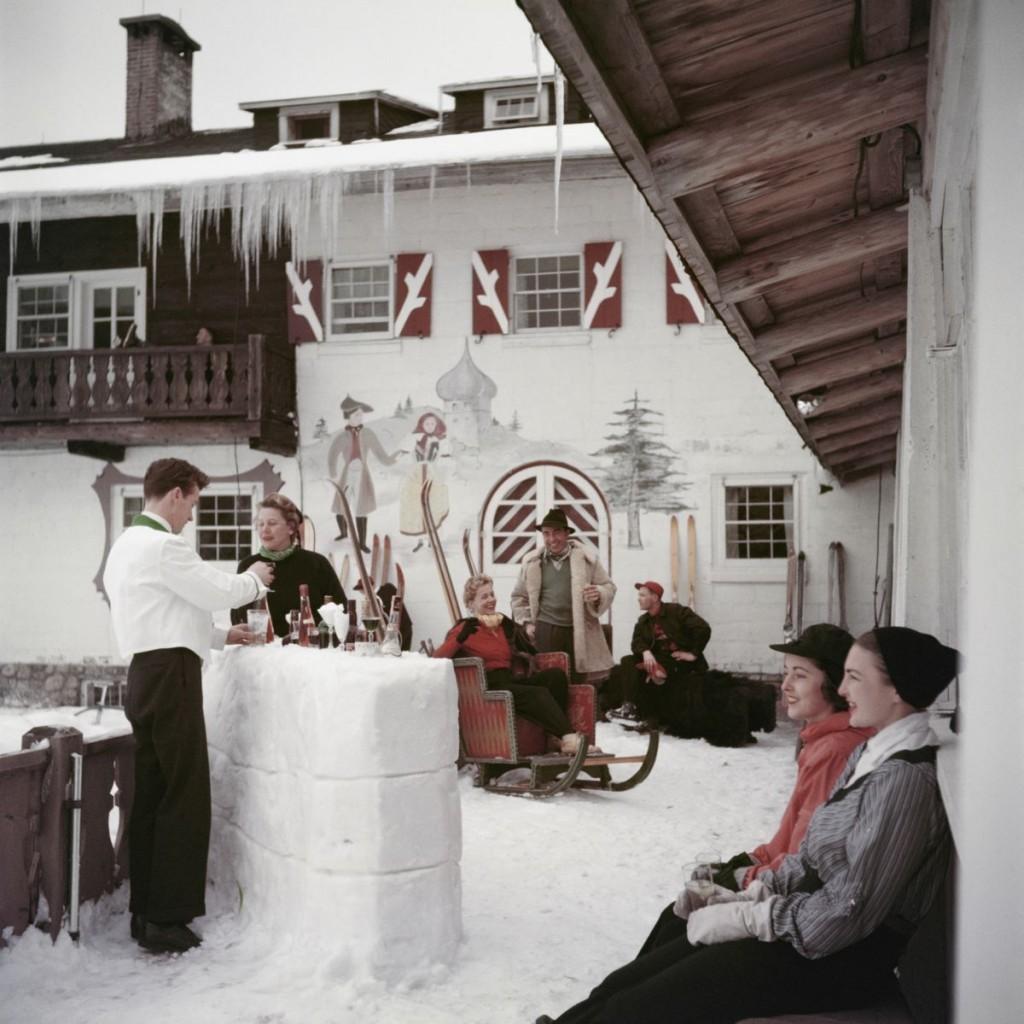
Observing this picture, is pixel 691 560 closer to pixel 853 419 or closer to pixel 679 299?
pixel 679 299

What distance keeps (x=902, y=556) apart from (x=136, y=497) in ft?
41.2

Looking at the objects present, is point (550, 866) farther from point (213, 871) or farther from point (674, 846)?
point (213, 871)

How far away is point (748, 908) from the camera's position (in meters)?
2.68

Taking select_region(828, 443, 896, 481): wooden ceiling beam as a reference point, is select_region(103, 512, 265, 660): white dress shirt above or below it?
below

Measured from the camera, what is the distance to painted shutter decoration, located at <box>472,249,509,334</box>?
45.4 ft

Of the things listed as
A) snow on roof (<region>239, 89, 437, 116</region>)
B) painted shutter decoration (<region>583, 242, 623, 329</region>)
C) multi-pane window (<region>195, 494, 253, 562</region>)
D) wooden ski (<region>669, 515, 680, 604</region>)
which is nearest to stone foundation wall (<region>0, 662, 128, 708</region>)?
multi-pane window (<region>195, 494, 253, 562</region>)

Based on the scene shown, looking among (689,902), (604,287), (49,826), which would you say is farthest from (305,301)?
(689,902)

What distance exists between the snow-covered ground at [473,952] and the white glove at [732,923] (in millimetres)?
1265

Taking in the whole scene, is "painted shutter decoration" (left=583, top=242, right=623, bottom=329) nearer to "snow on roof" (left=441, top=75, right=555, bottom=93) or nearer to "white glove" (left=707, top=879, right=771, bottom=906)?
"snow on roof" (left=441, top=75, right=555, bottom=93)

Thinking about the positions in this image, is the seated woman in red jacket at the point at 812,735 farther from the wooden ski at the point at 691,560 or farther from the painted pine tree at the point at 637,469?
the painted pine tree at the point at 637,469

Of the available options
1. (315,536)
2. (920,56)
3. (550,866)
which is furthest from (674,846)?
(315,536)

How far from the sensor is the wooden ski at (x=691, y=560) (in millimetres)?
13062

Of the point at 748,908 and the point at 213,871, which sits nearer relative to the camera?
the point at 748,908

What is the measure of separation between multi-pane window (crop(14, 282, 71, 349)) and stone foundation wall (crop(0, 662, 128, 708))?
13.2 feet
